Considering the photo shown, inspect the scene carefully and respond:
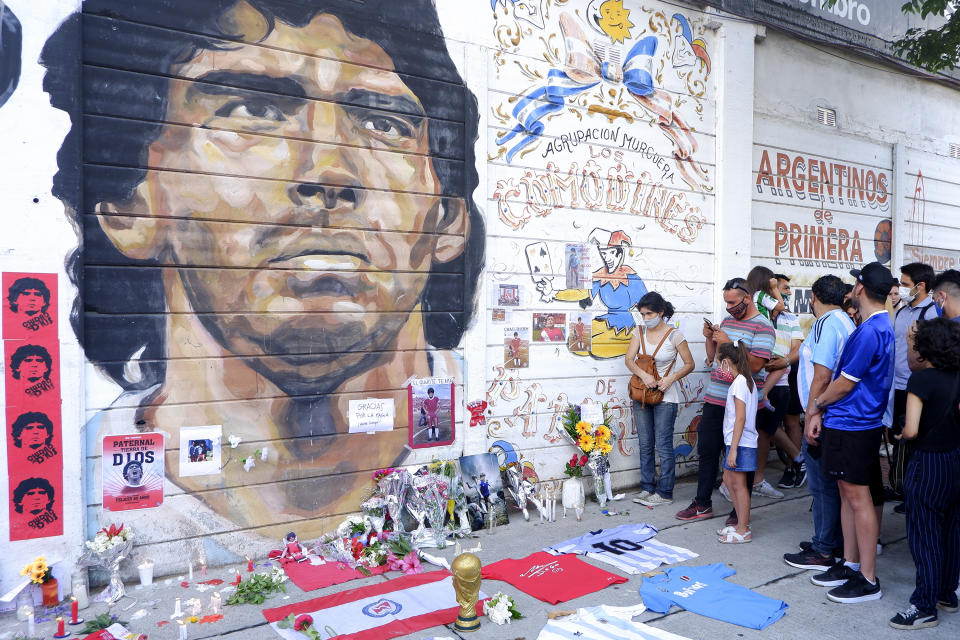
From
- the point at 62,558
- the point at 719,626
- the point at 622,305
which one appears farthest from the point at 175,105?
the point at 719,626

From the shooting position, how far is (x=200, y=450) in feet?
14.7

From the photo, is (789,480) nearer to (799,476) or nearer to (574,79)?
(799,476)

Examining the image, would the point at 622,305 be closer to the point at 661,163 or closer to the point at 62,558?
the point at 661,163

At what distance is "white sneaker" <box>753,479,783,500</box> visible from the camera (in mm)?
6342

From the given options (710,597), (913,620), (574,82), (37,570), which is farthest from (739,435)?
(37,570)

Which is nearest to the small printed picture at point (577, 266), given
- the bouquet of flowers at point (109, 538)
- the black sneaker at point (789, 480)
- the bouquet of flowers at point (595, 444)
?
the bouquet of flowers at point (595, 444)

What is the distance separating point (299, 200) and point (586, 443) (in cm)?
319

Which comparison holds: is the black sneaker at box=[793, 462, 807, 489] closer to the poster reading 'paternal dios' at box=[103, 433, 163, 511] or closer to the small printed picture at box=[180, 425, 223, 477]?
the small printed picture at box=[180, 425, 223, 477]

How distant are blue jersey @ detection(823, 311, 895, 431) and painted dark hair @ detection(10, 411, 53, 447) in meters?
4.81

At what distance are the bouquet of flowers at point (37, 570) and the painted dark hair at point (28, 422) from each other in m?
0.68

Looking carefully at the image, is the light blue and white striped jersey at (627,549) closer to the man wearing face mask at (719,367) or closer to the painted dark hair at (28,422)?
the man wearing face mask at (719,367)

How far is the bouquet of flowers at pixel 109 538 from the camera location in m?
4.00

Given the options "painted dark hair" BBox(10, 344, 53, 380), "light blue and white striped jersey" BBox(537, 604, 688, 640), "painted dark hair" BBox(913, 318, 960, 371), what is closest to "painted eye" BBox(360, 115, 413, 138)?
"painted dark hair" BBox(10, 344, 53, 380)

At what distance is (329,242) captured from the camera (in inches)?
195
